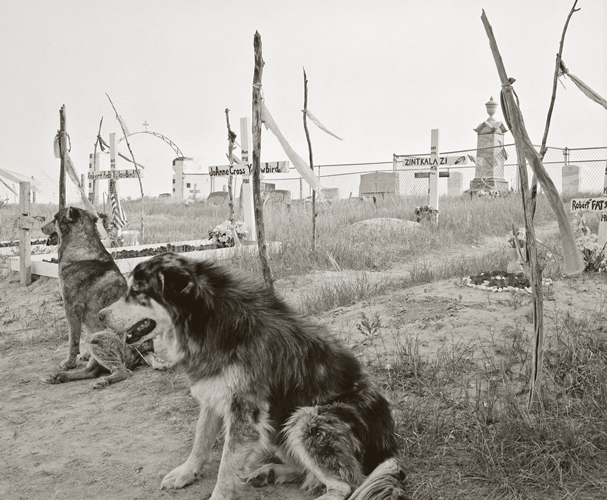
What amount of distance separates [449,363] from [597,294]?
3.12 m

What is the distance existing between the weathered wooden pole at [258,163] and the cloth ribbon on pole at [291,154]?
0.09 metres

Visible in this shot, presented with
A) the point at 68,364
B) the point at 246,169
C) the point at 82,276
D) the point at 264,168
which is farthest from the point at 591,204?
the point at 68,364

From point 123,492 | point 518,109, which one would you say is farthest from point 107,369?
point 518,109

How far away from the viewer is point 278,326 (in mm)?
3908

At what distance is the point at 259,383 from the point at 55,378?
3.38 metres

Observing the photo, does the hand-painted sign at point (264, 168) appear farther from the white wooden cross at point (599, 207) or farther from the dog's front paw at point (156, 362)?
the dog's front paw at point (156, 362)

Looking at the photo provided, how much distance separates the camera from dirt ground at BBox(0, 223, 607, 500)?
13.0 feet

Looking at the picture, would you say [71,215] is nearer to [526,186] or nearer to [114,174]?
[526,186]

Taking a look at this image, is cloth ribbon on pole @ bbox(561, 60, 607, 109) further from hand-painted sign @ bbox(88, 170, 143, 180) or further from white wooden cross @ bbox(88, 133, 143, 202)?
white wooden cross @ bbox(88, 133, 143, 202)

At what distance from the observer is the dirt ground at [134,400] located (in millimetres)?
3977

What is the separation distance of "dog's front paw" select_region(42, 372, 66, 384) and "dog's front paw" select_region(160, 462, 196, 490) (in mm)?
2739

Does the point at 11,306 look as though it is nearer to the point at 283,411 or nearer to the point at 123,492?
the point at 123,492

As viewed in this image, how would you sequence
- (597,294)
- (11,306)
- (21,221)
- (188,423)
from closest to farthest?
1. (188,423)
2. (597,294)
3. (11,306)
4. (21,221)

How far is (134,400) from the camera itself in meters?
5.44
